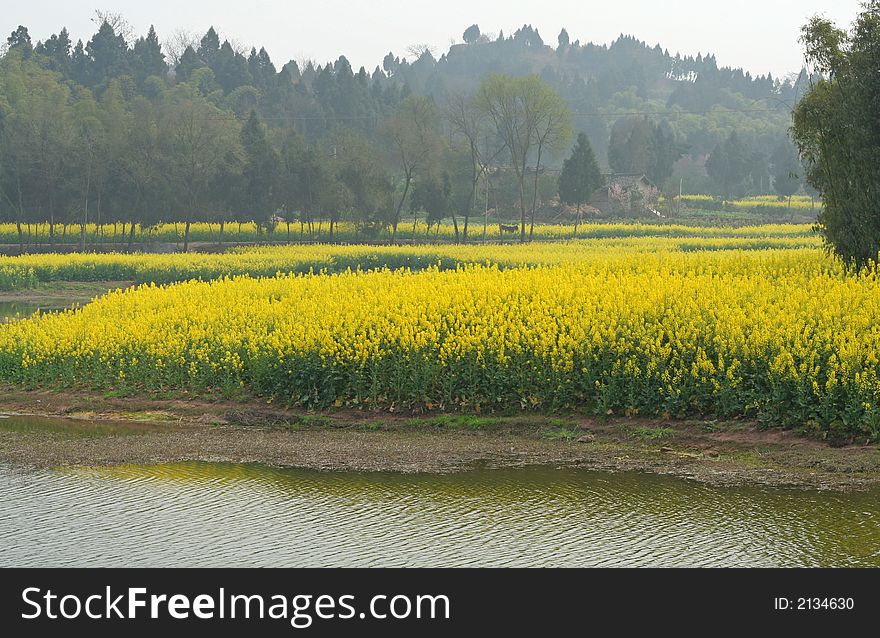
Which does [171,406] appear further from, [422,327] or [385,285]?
[385,285]

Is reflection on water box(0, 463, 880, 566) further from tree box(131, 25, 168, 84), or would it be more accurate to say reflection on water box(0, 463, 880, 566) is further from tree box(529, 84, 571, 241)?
tree box(131, 25, 168, 84)

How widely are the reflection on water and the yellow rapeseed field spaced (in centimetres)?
286

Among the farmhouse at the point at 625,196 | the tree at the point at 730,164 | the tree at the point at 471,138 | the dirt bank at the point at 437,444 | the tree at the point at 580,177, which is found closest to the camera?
the dirt bank at the point at 437,444

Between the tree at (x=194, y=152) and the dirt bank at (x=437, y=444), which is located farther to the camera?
the tree at (x=194, y=152)

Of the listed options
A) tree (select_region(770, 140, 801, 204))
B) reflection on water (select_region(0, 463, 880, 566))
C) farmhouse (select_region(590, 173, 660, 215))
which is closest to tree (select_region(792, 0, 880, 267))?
reflection on water (select_region(0, 463, 880, 566))

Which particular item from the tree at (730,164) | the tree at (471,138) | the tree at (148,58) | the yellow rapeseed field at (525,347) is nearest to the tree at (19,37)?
the tree at (148,58)

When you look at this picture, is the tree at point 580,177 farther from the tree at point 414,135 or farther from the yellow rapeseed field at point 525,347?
the yellow rapeseed field at point 525,347

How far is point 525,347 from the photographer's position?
18.1 metres

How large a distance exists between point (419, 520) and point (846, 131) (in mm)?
16247

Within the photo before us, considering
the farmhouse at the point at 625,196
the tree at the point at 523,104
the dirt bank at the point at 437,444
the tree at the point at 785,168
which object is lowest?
the dirt bank at the point at 437,444

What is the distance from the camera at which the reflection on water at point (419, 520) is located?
10633 millimetres

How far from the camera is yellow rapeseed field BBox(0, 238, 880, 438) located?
1582 centimetres

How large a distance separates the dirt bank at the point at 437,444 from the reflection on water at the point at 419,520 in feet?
2.22

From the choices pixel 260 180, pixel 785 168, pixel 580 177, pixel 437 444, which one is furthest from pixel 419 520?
pixel 785 168
